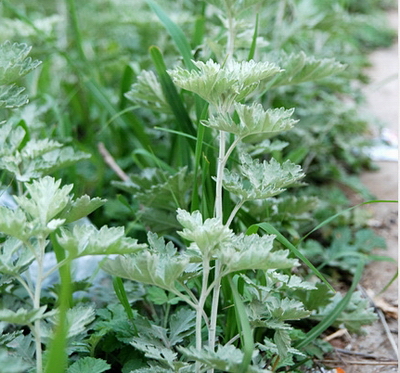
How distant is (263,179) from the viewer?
3.11 feet

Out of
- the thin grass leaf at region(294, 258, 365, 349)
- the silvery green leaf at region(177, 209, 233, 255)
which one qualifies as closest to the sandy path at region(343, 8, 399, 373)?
the thin grass leaf at region(294, 258, 365, 349)

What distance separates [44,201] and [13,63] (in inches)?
11.5

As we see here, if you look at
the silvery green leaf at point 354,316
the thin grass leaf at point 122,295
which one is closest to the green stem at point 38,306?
the thin grass leaf at point 122,295

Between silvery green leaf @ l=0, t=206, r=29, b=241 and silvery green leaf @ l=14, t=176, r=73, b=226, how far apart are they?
0.03 metres

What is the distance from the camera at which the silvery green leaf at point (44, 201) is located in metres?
0.83

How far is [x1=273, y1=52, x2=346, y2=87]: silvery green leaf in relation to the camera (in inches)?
50.3

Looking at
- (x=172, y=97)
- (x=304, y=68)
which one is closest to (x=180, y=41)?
(x=172, y=97)

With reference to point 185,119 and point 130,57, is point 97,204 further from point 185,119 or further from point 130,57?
point 130,57

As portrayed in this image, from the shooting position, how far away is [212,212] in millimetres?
1214

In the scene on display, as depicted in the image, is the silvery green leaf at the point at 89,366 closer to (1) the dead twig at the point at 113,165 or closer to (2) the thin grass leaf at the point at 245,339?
(2) the thin grass leaf at the point at 245,339

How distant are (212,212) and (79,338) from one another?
1.29 ft

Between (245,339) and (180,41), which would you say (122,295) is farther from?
(180,41)

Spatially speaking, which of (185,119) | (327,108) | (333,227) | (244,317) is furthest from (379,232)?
A: (244,317)

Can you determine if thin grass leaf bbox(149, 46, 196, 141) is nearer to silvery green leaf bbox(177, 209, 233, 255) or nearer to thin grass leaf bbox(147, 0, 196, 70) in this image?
thin grass leaf bbox(147, 0, 196, 70)
